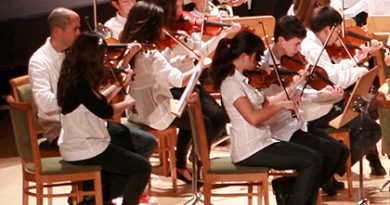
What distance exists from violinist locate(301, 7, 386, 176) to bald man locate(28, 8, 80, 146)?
4.54ft

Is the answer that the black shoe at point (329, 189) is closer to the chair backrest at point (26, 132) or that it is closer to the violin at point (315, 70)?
the violin at point (315, 70)

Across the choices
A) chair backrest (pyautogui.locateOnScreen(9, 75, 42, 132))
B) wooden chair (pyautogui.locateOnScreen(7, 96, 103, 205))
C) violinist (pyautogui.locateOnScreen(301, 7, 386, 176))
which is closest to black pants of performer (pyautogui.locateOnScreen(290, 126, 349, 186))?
violinist (pyautogui.locateOnScreen(301, 7, 386, 176))

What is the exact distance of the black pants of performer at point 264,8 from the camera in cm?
855

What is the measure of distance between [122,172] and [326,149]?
3.67 ft

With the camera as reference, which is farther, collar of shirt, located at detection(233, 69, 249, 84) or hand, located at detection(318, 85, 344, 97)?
hand, located at detection(318, 85, 344, 97)

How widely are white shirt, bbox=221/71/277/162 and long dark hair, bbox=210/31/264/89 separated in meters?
0.04

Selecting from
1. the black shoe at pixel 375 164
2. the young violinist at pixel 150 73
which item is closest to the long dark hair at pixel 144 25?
the young violinist at pixel 150 73

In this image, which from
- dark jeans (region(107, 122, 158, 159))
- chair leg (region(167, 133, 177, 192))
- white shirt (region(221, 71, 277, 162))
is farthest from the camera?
chair leg (region(167, 133, 177, 192))

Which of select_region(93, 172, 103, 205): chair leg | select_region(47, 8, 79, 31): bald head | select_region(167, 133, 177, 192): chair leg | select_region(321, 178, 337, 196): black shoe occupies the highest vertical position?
select_region(47, 8, 79, 31): bald head

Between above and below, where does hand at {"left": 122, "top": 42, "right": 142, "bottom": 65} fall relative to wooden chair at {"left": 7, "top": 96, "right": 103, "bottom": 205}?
above

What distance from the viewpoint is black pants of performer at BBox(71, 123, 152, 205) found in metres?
4.96

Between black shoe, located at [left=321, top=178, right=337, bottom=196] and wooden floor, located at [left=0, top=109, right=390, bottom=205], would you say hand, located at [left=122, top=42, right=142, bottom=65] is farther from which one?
black shoe, located at [left=321, top=178, right=337, bottom=196]

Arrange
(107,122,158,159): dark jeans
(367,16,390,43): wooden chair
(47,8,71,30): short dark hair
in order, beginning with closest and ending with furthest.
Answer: (47,8,71,30): short dark hair
(107,122,158,159): dark jeans
(367,16,390,43): wooden chair

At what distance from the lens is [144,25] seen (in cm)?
551
